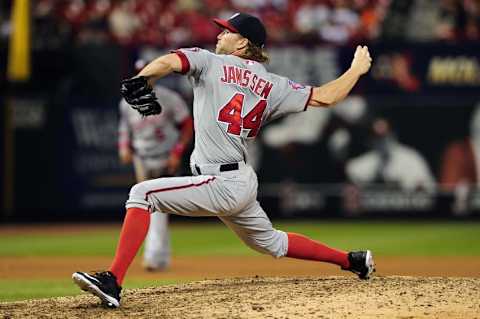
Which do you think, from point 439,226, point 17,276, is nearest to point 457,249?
point 439,226

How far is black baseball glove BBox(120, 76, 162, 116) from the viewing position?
18.7 feet

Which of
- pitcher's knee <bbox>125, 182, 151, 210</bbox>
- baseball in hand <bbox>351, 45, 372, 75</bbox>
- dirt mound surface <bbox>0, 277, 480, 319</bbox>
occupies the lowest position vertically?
dirt mound surface <bbox>0, 277, 480, 319</bbox>

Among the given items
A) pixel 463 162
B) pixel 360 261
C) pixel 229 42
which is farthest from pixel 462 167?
pixel 229 42

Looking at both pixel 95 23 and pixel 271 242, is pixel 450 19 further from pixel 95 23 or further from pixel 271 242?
pixel 271 242

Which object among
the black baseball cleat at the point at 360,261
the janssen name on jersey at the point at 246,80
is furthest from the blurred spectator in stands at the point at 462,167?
the janssen name on jersey at the point at 246,80

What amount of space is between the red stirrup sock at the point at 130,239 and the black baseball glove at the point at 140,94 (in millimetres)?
642

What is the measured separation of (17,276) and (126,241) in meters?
A: 3.77

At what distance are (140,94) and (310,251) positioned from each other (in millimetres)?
1779

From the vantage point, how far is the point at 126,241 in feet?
19.9

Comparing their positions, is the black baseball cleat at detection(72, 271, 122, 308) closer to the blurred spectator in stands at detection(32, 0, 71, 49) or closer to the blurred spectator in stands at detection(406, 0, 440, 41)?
the blurred spectator in stands at detection(32, 0, 71, 49)

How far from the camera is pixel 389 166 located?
1580 cm

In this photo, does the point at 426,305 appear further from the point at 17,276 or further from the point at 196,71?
the point at 17,276

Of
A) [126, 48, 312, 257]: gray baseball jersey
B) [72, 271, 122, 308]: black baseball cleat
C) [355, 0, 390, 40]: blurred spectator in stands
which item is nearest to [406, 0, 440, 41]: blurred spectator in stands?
[355, 0, 390, 40]: blurred spectator in stands

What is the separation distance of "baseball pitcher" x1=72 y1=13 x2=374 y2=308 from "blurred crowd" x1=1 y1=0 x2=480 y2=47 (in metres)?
9.74
